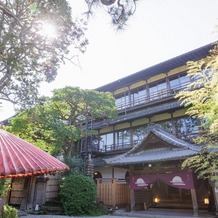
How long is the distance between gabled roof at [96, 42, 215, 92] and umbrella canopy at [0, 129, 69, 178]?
16.2 meters


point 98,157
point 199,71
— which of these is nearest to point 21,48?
point 199,71

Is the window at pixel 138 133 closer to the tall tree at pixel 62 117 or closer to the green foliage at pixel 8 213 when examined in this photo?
the tall tree at pixel 62 117

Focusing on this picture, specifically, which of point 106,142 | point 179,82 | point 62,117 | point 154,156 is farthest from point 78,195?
point 179,82

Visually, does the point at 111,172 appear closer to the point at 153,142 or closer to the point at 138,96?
the point at 153,142

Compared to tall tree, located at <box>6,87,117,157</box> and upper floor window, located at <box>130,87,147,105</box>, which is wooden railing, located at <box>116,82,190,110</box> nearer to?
upper floor window, located at <box>130,87,147,105</box>

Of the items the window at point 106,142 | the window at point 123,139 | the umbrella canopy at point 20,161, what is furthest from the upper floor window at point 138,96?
the umbrella canopy at point 20,161

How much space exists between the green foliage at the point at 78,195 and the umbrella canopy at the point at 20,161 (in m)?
10.1

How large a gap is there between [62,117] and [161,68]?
10108 millimetres

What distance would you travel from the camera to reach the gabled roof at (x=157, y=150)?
37.9 ft

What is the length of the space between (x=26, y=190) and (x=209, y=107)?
13612mm

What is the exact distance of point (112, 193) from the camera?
1380 centimetres

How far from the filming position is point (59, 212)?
42.5 feet

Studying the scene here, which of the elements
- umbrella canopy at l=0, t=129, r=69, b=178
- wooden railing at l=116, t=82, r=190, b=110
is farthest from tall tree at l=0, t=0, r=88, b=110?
wooden railing at l=116, t=82, r=190, b=110

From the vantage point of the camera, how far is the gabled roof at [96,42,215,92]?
16867 mm
